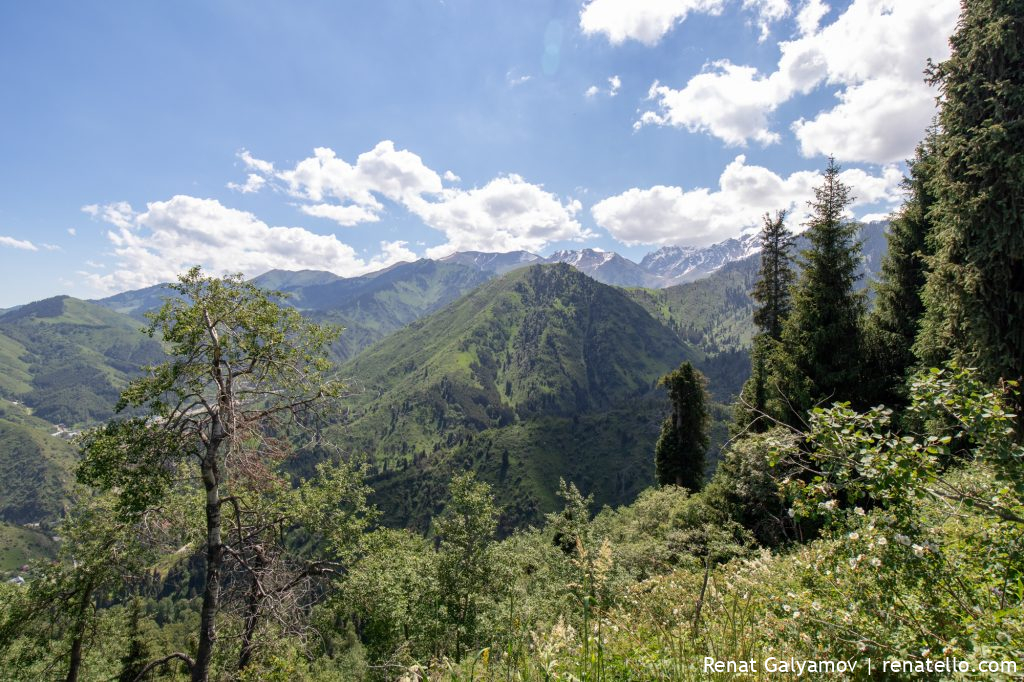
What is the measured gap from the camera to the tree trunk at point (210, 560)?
993cm

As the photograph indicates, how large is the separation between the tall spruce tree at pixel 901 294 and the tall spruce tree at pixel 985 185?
6.23 metres

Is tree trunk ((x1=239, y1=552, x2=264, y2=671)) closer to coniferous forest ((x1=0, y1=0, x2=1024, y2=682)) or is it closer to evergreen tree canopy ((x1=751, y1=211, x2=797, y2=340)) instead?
coniferous forest ((x1=0, y1=0, x2=1024, y2=682))

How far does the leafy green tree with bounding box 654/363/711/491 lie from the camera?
134 ft

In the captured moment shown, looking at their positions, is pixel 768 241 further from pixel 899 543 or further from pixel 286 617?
pixel 286 617

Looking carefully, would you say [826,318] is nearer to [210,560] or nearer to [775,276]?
[775,276]

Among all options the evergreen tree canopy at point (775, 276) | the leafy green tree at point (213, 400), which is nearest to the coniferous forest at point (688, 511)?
the leafy green tree at point (213, 400)

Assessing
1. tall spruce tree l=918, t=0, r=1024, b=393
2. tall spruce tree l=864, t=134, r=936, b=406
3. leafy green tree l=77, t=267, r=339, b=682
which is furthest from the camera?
tall spruce tree l=864, t=134, r=936, b=406

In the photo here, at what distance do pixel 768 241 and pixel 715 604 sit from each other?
31782mm

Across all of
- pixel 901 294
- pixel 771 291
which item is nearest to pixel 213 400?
pixel 901 294

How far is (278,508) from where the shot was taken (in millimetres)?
12367

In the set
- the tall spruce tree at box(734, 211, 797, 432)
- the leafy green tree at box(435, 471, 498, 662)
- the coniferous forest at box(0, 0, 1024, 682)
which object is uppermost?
the tall spruce tree at box(734, 211, 797, 432)

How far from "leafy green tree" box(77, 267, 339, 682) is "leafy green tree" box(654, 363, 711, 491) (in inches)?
1434

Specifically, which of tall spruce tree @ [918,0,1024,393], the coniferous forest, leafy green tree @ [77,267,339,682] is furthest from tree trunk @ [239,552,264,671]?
tall spruce tree @ [918,0,1024,393]

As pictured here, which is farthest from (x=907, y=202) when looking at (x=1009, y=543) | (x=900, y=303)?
(x=1009, y=543)
